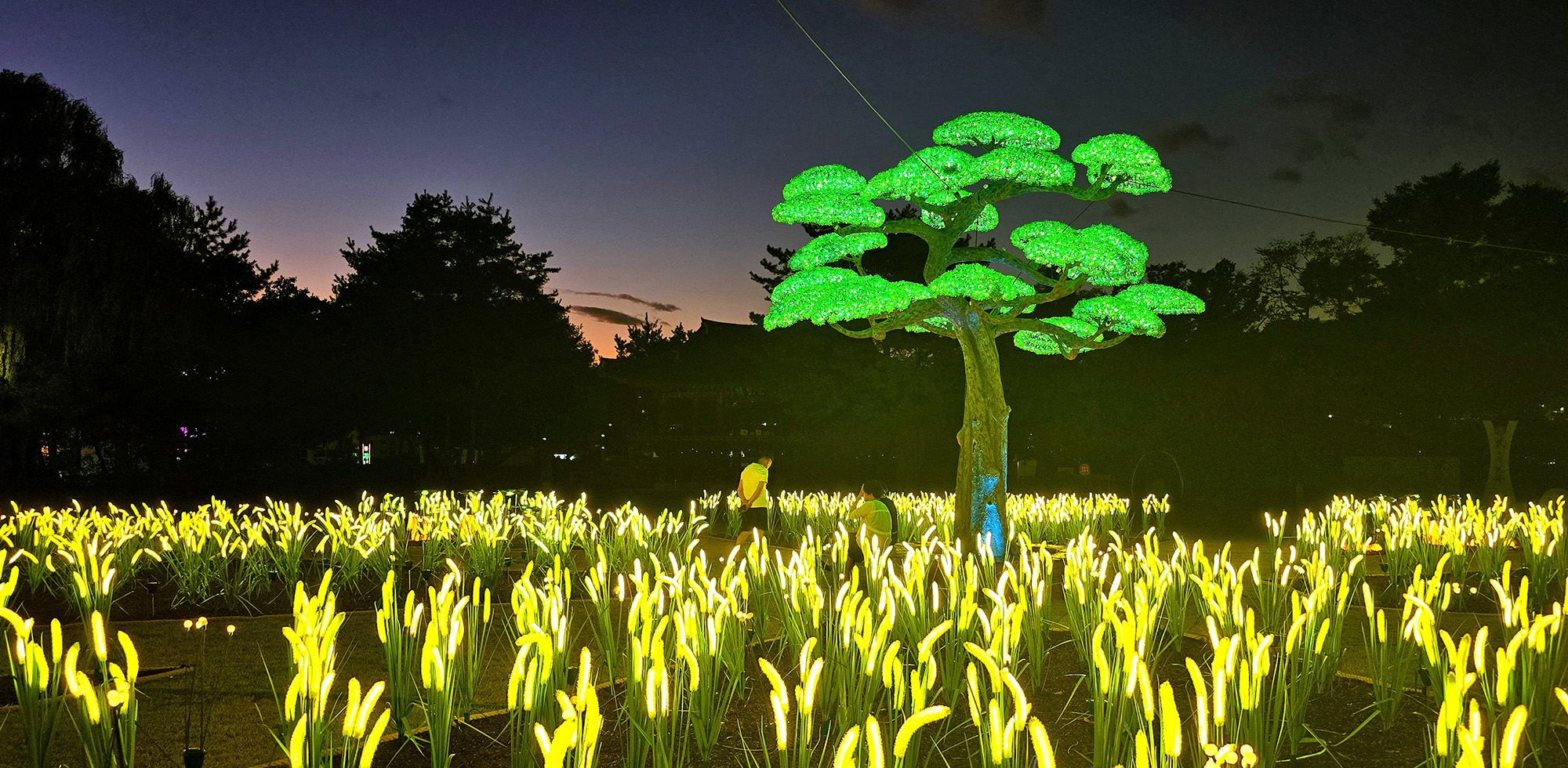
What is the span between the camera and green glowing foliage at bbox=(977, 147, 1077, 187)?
899 centimetres

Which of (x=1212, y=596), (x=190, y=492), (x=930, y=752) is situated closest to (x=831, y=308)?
(x=1212, y=596)

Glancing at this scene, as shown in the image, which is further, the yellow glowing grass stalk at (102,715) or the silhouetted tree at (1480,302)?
the silhouetted tree at (1480,302)

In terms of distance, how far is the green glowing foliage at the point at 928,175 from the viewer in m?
9.12

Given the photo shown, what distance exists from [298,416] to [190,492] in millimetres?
2752

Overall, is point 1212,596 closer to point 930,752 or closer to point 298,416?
point 930,752

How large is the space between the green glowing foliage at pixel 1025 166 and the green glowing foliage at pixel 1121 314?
1.40 metres

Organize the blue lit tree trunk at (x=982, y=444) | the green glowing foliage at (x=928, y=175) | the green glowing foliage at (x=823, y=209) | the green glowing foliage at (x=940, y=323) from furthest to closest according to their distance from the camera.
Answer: the green glowing foliage at (x=940, y=323)
the blue lit tree trunk at (x=982, y=444)
the green glowing foliage at (x=823, y=209)
the green glowing foliage at (x=928, y=175)

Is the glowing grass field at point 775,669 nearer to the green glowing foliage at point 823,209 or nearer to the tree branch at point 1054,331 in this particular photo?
the tree branch at point 1054,331

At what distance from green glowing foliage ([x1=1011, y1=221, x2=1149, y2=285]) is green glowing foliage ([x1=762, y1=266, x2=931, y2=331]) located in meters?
1.16

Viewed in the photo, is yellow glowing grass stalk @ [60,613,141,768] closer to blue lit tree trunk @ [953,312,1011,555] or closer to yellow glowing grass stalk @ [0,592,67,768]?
yellow glowing grass stalk @ [0,592,67,768]

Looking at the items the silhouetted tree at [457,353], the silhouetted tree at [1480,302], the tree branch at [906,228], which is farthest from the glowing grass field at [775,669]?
the silhouetted tree at [457,353]

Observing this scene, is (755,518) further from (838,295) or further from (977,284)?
(977,284)

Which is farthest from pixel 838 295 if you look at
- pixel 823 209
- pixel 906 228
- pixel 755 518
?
pixel 755 518

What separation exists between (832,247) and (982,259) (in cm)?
175
